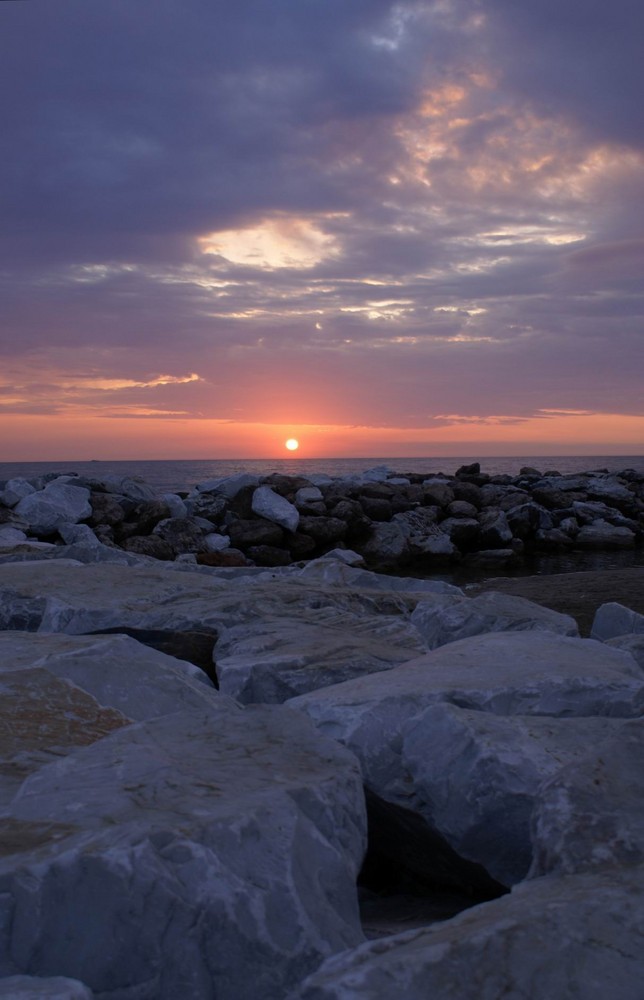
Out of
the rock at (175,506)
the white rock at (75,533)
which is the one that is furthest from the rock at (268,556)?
the white rock at (75,533)

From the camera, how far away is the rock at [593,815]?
161 centimetres

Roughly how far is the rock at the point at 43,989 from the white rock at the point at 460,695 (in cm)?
105

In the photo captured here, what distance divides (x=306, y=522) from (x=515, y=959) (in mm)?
11667

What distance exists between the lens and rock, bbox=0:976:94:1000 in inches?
52.1

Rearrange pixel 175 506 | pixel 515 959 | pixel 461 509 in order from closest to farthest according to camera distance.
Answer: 1. pixel 515 959
2. pixel 175 506
3. pixel 461 509

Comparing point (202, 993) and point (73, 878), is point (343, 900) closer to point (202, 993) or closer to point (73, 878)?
point (202, 993)

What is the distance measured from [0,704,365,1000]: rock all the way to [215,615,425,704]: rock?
1268 millimetres

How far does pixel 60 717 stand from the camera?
2.53 meters

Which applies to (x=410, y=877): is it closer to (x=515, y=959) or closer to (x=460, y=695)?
(x=460, y=695)

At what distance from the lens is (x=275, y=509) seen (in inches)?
509

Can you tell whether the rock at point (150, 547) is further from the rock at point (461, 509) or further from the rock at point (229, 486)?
the rock at point (461, 509)

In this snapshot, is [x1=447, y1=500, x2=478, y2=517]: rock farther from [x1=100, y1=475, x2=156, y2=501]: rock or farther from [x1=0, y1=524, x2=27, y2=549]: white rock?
[x1=0, y1=524, x2=27, y2=549]: white rock

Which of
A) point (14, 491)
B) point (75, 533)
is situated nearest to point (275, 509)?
point (75, 533)

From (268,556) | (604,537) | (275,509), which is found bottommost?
(604,537)
